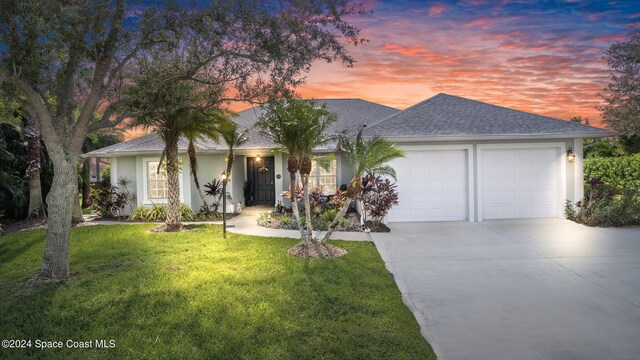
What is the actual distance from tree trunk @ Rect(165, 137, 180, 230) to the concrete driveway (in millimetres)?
6162

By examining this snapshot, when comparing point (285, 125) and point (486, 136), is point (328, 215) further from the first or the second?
point (486, 136)

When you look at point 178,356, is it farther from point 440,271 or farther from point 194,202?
point 194,202

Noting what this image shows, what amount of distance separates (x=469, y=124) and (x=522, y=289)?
7.67 m

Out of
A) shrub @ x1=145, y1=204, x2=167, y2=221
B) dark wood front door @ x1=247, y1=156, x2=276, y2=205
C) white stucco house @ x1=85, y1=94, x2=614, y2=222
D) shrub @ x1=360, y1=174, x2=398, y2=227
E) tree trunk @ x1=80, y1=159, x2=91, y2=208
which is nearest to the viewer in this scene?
shrub @ x1=360, y1=174, x2=398, y2=227

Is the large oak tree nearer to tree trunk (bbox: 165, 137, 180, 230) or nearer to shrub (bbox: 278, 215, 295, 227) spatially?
tree trunk (bbox: 165, 137, 180, 230)

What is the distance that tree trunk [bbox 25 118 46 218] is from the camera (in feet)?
50.9

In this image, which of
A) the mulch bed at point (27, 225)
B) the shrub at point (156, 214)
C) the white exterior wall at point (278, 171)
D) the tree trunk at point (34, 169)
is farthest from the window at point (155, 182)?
the tree trunk at point (34, 169)

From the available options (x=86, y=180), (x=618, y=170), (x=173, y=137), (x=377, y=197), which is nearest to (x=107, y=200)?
(x=173, y=137)

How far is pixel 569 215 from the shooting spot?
13492mm

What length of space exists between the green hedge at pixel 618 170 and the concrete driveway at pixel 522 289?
7.20 meters

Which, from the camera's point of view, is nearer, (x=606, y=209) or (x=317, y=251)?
(x=317, y=251)

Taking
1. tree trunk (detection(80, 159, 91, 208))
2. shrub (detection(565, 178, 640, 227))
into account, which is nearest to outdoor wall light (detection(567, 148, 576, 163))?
shrub (detection(565, 178, 640, 227))

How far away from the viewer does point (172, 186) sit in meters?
13.3

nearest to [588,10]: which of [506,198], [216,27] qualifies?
[506,198]
